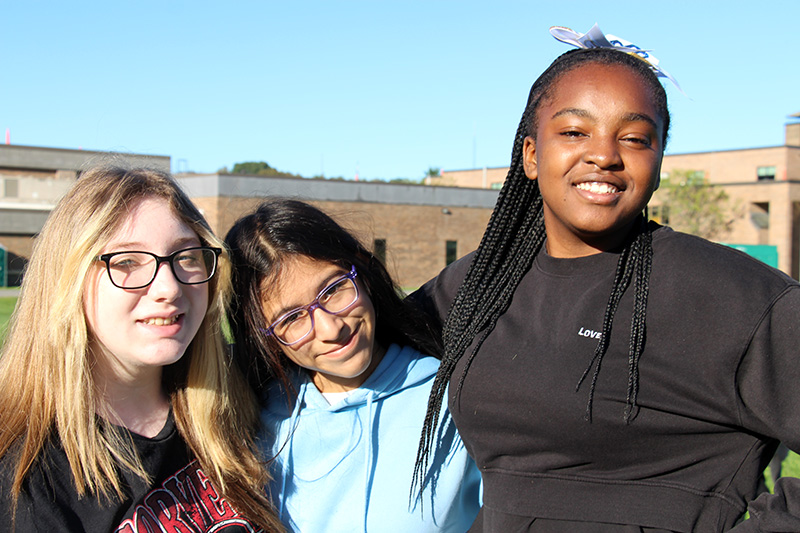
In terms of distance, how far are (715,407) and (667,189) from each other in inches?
1812

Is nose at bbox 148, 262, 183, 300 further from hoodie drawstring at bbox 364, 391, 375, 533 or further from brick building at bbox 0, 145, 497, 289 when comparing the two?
brick building at bbox 0, 145, 497, 289

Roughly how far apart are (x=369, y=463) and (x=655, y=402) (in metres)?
1.08

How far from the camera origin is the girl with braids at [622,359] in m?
1.74

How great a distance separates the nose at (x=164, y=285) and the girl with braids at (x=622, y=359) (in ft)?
3.04

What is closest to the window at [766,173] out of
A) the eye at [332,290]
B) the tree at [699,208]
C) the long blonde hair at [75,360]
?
the tree at [699,208]

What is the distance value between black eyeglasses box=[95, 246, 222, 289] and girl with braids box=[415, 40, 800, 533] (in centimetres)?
93

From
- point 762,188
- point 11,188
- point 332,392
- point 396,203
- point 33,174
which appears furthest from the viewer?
point 762,188

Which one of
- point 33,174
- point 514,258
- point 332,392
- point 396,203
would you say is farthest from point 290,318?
point 33,174

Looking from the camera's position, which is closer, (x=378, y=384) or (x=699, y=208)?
(x=378, y=384)

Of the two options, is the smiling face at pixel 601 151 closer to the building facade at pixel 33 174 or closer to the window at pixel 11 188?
the building facade at pixel 33 174

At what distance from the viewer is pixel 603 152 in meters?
1.91

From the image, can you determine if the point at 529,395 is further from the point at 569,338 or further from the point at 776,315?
the point at 776,315

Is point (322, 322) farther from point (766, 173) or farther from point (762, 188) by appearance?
point (766, 173)

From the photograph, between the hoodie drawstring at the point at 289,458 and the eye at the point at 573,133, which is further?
the hoodie drawstring at the point at 289,458
